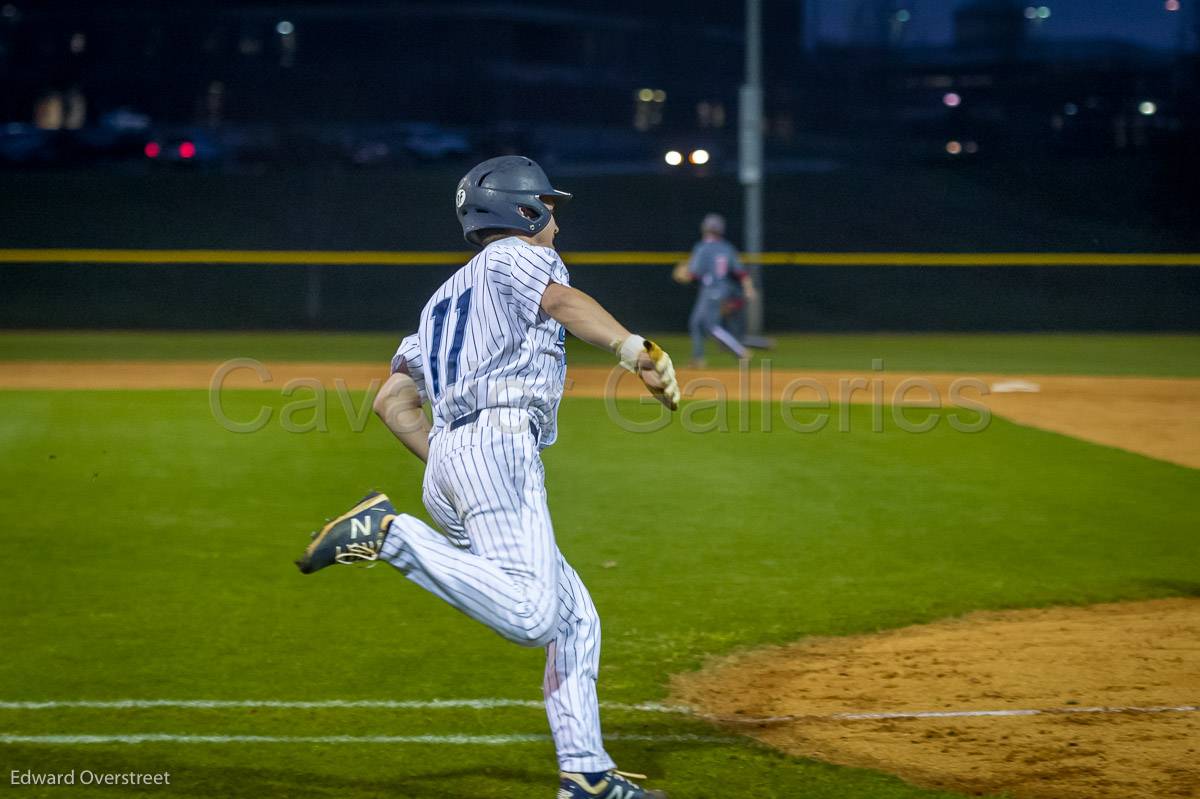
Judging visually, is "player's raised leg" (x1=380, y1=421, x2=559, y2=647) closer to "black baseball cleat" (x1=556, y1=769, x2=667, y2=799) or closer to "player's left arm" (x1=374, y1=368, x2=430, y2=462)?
"player's left arm" (x1=374, y1=368, x2=430, y2=462)

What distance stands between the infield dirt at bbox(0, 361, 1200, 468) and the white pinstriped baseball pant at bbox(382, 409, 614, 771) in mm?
9561

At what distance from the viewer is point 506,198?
169 inches

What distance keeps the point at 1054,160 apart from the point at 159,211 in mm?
23626

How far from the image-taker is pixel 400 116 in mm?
55562

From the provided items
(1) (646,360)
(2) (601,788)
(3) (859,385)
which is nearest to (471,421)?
(1) (646,360)

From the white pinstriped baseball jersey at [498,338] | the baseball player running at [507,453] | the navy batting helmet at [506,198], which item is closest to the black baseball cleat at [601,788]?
the baseball player running at [507,453]

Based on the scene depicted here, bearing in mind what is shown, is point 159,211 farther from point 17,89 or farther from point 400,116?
point 17,89

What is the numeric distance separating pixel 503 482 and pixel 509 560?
23 cm

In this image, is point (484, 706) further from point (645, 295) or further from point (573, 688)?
point (645, 295)

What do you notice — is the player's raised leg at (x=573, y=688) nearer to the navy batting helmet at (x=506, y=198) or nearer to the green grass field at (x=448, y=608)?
the green grass field at (x=448, y=608)

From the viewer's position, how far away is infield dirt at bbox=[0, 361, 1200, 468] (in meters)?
14.0

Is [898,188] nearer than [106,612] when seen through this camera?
No

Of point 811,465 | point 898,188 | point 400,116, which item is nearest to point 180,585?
point 811,465

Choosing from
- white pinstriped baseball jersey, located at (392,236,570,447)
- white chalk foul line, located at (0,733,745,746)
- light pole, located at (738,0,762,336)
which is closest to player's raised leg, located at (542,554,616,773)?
white pinstriped baseball jersey, located at (392,236,570,447)
